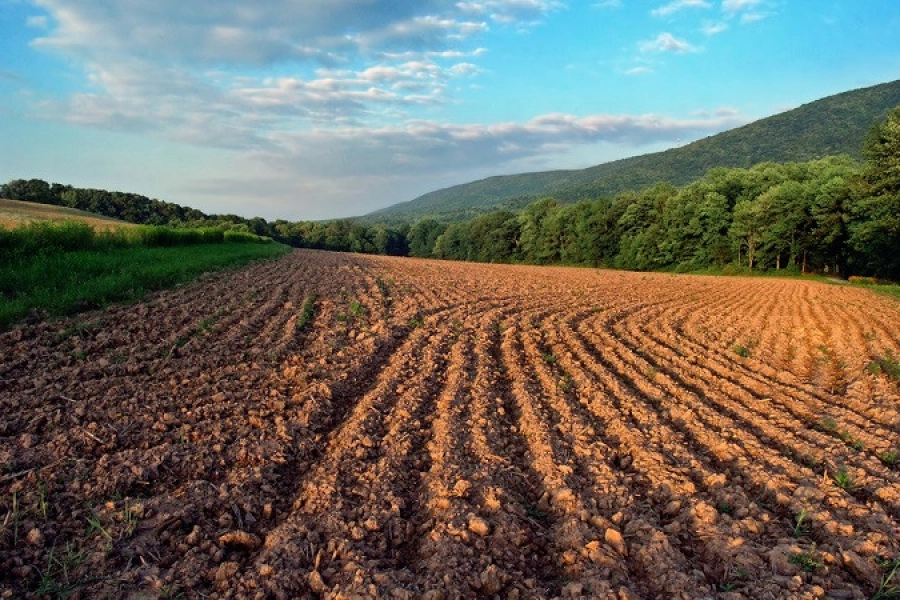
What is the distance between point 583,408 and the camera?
6969mm

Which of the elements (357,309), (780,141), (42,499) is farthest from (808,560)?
(780,141)

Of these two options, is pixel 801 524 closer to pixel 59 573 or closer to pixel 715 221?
pixel 59 573

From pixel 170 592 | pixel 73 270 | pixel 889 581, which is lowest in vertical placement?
pixel 170 592

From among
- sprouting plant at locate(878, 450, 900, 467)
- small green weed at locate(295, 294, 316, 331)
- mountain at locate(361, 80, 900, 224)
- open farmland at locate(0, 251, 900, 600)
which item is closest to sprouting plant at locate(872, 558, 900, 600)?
open farmland at locate(0, 251, 900, 600)

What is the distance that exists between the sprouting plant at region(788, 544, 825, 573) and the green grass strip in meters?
11.3

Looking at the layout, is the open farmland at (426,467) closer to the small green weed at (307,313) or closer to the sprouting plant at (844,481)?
the sprouting plant at (844,481)

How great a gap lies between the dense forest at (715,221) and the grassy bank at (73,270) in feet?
122

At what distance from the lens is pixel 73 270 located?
44.4 feet

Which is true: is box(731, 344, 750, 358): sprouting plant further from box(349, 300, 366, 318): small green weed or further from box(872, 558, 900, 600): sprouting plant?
box(349, 300, 366, 318): small green weed

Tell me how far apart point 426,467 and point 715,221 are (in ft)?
182

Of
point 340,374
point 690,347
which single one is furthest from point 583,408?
point 690,347

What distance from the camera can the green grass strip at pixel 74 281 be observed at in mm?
10186

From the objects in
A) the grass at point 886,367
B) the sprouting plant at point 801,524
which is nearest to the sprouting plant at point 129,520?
the sprouting plant at point 801,524

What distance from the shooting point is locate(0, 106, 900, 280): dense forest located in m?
33.9
